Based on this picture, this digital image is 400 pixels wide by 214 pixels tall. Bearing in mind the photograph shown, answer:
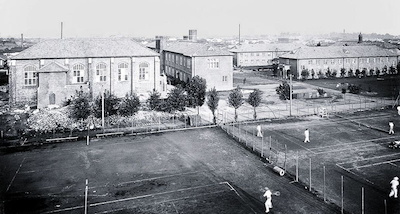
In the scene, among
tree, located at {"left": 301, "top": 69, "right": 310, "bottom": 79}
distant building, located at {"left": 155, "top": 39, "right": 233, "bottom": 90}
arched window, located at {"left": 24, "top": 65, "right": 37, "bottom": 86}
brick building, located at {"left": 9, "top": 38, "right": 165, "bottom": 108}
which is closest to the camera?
brick building, located at {"left": 9, "top": 38, "right": 165, "bottom": 108}

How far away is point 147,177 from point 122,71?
31.4 meters

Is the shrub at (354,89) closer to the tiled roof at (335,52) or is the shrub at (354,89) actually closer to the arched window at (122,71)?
the tiled roof at (335,52)

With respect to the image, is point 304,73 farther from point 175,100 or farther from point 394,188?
point 394,188

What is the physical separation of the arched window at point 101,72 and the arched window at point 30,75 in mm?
8584

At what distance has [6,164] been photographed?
28.0 meters

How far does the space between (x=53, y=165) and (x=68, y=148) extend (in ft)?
15.0

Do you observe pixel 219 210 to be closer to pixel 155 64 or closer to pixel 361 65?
pixel 155 64

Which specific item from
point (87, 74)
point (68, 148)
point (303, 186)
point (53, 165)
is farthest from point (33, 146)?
point (303, 186)

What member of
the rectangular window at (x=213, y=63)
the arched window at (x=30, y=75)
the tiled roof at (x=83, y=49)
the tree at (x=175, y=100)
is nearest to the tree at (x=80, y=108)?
the tree at (x=175, y=100)

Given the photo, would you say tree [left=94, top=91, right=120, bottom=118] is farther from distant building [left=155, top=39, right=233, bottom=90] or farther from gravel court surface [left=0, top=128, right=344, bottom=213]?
distant building [left=155, top=39, right=233, bottom=90]

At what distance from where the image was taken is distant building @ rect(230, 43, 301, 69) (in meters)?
112

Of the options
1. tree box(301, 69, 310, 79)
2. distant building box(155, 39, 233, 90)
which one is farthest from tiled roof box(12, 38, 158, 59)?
tree box(301, 69, 310, 79)

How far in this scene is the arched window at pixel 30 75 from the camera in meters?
49.6

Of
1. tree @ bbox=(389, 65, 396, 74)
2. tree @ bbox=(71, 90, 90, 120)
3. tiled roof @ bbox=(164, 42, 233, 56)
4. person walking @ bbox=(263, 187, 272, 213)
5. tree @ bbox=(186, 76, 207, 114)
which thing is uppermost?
tiled roof @ bbox=(164, 42, 233, 56)
